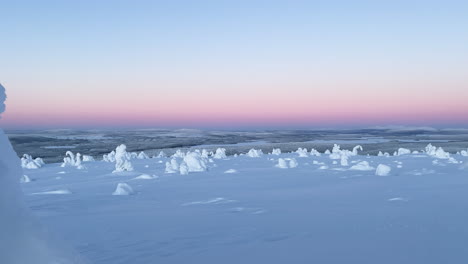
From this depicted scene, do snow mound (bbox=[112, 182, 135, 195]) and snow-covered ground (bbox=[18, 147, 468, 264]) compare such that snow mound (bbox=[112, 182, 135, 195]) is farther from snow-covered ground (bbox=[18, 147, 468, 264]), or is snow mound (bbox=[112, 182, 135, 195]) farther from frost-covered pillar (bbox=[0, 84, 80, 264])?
frost-covered pillar (bbox=[0, 84, 80, 264])

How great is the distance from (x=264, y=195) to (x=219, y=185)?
2481mm

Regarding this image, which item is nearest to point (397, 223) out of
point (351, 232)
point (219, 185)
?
point (351, 232)

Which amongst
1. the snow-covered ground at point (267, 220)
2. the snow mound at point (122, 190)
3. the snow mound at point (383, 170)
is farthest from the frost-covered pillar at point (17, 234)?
the snow mound at point (383, 170)

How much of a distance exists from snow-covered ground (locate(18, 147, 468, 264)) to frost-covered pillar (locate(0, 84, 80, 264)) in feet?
5.84

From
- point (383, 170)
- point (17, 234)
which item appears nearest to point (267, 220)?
point (17, 234)

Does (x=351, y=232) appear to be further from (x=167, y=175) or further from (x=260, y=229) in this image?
(x=167, y=175)

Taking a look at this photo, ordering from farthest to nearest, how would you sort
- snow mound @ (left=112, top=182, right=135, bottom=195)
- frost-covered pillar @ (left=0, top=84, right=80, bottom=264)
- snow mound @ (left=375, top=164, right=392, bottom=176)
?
snow mound @ (left=375, top=164, right=392, bottom=176)
snow mound @ (left=112, top=182, right=135, bottom=195)
frost-covered pillar @ (left=0, top=84, right=80, bottom=264)

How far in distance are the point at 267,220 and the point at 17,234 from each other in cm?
474

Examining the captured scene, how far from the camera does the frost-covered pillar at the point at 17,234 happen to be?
3207 millimetres

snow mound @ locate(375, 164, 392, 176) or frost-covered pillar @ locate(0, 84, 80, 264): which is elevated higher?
frost-covered pillar @ locate(0, 84, 80, 264)

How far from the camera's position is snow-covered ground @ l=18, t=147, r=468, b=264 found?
522 cm

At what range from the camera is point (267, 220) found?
727 cm

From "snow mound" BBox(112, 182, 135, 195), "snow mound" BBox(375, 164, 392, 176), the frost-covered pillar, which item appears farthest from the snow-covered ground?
the frost-covered pillar

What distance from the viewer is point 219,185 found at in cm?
1245
